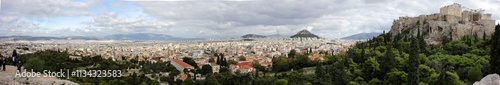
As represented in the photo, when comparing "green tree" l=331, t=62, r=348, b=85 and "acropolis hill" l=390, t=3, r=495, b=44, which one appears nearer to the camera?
"green tree" l=331, t=62, r=348, b=85

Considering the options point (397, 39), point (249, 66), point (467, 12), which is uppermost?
point (467, 12)

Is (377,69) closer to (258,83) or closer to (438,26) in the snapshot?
(258,83)

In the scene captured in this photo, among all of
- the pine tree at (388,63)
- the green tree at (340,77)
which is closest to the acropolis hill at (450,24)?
the pine tree at (388,63)

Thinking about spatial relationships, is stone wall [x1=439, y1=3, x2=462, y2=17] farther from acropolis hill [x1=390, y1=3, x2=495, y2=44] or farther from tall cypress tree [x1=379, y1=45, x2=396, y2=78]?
tall cypress tree [x1=379, y1=45, x2=396, y2=78]

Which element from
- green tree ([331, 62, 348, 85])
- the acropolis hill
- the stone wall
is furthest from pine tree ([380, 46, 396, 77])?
the stone wall

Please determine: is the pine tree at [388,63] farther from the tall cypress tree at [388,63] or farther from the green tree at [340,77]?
the green tree at [340,77]

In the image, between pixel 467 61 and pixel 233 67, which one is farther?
pixel 233 67

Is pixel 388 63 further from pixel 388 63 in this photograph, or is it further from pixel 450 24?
pixel 450 24

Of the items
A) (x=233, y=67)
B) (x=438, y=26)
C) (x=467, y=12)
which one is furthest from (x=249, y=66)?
(x=467, y=12)

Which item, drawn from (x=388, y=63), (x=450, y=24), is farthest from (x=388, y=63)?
(x=450, y=24)
